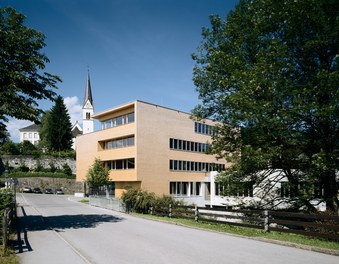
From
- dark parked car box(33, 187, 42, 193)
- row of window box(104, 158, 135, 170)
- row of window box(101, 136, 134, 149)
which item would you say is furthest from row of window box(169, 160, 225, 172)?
dark parked car box(33, 187, 42, 193)

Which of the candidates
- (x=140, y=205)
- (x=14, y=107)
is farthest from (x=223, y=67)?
(x=140, y=205)

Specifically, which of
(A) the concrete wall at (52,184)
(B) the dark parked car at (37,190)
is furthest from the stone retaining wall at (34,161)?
(B) the dark parked car at (37,190)

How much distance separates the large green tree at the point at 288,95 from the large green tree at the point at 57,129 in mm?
65619

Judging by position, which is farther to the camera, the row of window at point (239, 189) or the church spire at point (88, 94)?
the church spire at point (88, 94)

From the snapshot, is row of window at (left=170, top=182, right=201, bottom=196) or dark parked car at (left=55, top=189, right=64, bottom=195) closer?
row of window at (left=170, top=182, right=201, bottom=196)

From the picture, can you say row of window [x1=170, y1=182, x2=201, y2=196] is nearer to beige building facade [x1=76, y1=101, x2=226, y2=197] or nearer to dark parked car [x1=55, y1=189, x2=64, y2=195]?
beige building facade [x1=76, y1=101, x2=226, y2=197]

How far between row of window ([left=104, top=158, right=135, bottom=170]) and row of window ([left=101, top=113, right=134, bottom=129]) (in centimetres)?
469

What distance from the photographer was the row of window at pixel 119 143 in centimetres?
3847

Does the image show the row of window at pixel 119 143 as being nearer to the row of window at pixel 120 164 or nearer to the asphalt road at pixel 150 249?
the row of window at pixel 120 164

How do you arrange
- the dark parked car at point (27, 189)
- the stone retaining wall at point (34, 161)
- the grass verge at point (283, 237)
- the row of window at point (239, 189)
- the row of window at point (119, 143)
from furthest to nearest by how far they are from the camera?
1. the stone retaining wall at point (34, 161)
2. the dark parked car at point (27, 189)
3. the row of window at point (119, 143)
4. the row of window at point (239, 189)
5. the grass verge at point (283, 237)

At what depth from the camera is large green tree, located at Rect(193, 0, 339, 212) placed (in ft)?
50.6

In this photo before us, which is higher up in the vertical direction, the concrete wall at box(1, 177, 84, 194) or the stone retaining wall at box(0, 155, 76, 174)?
the stone retaining wall at box(0, 155, 76, 174)

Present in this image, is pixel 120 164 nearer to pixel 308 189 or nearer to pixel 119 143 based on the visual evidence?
pixel 119 143

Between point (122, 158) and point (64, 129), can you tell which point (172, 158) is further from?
point (64, 129)
